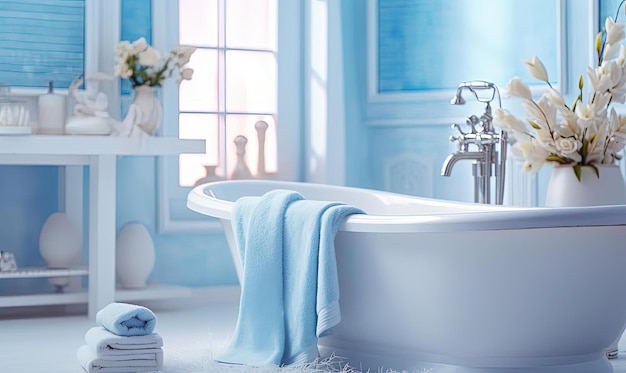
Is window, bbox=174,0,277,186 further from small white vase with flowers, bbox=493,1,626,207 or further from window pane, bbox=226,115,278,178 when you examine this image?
small white vase with flowers, bbox=493,1,626,207

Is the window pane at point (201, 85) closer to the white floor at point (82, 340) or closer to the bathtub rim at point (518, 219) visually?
the white floor at point (82, 340)

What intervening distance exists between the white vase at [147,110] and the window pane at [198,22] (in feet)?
1.76

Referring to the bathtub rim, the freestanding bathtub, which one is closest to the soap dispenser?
the freestanding bathtub

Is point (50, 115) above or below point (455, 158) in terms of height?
above

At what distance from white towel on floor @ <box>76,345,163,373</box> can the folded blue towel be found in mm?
81

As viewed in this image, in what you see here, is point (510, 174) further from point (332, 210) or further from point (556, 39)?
point (332, 210)

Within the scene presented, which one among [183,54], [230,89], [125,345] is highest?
[183,54]

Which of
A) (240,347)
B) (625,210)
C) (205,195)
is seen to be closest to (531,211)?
(625,210)

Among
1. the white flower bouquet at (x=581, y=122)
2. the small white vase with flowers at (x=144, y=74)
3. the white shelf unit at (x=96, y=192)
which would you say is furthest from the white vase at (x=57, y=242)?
the white flower bouquet at (x=581, y=122)

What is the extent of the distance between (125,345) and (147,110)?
1641 millimetres

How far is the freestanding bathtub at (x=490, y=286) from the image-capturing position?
2.68 meters

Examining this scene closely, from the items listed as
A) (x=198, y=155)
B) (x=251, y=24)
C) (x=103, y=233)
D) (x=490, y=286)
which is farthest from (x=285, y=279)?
(x=251, y=24)

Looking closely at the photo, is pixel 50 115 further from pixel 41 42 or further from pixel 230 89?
pixel 230 89

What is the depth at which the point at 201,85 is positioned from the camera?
4984 mm
